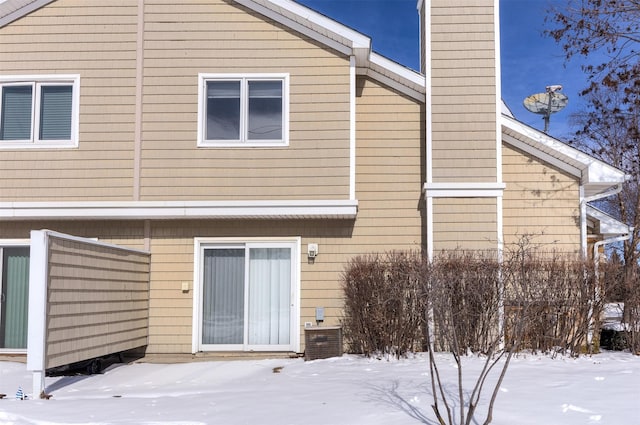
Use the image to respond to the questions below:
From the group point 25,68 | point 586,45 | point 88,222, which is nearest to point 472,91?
point 586,45

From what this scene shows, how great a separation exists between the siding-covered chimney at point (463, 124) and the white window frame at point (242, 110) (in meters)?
2.35

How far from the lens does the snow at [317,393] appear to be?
19.5 ft

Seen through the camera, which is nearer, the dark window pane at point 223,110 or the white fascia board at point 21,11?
the dark window pane at point 223,110

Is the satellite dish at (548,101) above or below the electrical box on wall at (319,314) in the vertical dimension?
above

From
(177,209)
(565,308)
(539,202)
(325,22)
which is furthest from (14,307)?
(539,202)

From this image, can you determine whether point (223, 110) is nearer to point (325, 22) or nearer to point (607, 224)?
point (325, 22)

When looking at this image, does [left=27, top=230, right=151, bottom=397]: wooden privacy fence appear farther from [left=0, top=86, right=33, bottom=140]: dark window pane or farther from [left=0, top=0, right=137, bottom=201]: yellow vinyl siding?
[left=0, top=86, right=33, bottom=140]: dark window pane

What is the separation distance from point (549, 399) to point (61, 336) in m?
5.55

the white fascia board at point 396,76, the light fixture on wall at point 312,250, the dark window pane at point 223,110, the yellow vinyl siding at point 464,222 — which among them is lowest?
the light fixture on wall at point 312,250

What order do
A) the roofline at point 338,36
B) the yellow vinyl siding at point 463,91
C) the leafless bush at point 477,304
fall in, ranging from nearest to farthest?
1. the leafless bush at point 477,304
2. the roofline at point 338,36
3. the yellow vinyl siding at point 463,91

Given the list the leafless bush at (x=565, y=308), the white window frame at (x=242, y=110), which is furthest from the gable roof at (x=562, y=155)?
the white window frame at (x=242, y=110)

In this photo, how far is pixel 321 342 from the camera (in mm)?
9594

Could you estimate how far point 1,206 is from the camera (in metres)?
10.0

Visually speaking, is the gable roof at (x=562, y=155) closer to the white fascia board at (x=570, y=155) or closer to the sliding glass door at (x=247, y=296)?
the white fascia board at (x=570, y=155)
